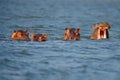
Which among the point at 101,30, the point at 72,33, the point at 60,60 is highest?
the point at 101,30

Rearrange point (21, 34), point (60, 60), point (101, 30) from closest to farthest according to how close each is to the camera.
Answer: point (60, 60), point (21, 34), point (101, 30)

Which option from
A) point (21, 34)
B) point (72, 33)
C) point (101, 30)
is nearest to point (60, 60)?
point (72, 33)

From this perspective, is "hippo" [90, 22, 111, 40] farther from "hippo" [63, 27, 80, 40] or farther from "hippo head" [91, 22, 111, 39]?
"hippo" [63, 27, 80, 40]

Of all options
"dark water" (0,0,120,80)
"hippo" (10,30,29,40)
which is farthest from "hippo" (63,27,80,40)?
"hippo" (10,30,29,40)

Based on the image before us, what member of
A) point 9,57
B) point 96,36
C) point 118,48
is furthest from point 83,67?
point 96,36

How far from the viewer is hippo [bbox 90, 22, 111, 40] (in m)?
34.2

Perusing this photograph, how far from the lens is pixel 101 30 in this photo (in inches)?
1366

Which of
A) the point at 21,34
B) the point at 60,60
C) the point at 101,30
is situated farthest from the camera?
the point at 101,30

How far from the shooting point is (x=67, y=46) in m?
32.2

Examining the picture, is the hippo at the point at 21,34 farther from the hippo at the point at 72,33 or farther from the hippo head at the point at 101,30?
the hippo head at the point at 101,30

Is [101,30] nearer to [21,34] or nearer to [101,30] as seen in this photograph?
[101,30]

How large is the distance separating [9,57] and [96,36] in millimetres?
10373

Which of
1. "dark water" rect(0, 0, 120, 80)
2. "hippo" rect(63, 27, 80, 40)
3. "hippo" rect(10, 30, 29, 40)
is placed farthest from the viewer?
"hippo" rect(10, 30, 29, 40)

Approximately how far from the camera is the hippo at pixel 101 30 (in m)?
34.2
